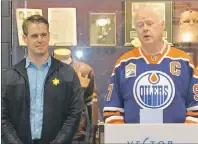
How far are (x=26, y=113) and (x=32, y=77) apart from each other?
0.16m

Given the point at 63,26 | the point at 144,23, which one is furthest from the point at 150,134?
the point at 63,26

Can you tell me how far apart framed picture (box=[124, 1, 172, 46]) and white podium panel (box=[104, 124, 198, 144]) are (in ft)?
1.38

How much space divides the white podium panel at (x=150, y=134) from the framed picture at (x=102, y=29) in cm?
45

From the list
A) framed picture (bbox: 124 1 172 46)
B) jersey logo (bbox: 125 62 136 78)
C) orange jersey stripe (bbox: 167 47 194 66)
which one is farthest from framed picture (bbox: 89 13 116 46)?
orange jersey stripe (bbox: 167 47 194 66)

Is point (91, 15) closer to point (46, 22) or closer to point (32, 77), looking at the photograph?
point (46, 22)

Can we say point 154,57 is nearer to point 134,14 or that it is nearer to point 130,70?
point 130,70

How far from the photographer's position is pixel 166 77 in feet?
5.95

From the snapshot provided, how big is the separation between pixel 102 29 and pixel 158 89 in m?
0.41

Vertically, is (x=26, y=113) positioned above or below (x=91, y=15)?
below

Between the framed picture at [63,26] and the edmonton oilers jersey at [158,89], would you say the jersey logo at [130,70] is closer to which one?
the edmonton oilers jersey at [158,89]

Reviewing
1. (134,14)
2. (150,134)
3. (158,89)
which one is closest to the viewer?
(150,134)

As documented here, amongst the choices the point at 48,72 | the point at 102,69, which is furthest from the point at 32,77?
the point at 102,69

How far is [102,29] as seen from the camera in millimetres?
1993

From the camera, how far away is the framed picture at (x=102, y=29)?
1.98 m
